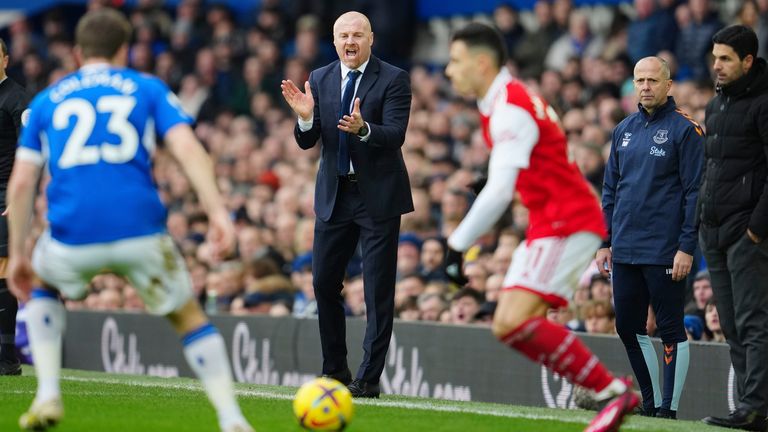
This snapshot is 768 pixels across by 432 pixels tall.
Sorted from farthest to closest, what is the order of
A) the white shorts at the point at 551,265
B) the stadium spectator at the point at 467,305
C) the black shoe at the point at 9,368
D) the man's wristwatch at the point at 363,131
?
the stadium spectator at the point at 467,305, the black shoe at the point at 9,368, the man's wristwatch at the point at 363,131, the white shorts at the point at 551,265

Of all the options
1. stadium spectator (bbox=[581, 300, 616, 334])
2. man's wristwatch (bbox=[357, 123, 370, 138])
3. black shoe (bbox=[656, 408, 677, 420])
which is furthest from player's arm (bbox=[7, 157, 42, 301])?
stadium spectator (bbox=[581, 300, 616, 334])

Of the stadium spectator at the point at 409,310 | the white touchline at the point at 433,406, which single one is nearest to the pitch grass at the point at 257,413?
the white touchline at the point at 433,406

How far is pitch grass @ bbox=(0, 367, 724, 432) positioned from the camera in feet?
23.9

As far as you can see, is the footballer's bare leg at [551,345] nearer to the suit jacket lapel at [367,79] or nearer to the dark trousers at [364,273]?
the dark trousers at [364,273]

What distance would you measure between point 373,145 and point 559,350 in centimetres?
264

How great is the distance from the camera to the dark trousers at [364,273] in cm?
894

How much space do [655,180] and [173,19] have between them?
16966 mm

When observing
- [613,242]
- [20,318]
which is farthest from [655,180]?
[20,318]

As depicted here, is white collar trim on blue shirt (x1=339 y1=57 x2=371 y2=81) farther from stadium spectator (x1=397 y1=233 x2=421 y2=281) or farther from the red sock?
stadium spectator (x1=397 y1=233 x2=421 y2=281)

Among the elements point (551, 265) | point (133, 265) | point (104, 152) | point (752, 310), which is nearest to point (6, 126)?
point (104, 152)

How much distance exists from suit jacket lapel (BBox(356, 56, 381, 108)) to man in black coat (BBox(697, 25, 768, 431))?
87.4 inches

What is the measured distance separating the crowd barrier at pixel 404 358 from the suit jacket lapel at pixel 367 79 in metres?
2.91

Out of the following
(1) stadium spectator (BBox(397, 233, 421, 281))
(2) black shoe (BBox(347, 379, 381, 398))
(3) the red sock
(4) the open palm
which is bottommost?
(2) black shoe (BBox(347, 379, 381, 398))

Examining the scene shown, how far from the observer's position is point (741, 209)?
8062 mm
